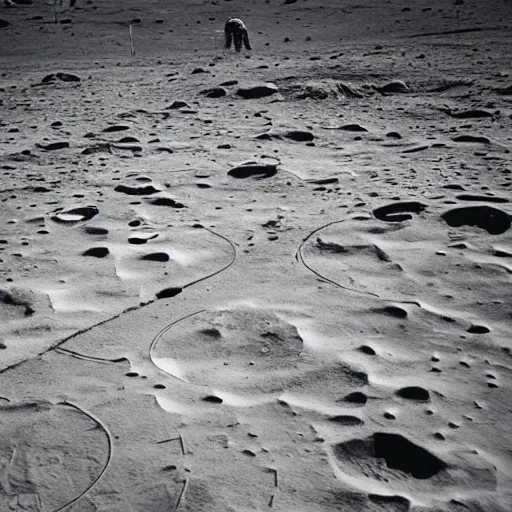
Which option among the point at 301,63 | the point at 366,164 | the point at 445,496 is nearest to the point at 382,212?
the point at 366,164

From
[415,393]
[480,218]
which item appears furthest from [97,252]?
[480,218]

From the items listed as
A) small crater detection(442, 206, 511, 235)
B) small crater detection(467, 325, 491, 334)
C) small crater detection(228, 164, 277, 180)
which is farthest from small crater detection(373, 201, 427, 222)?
small crater detection(467, 325, 491, 334)

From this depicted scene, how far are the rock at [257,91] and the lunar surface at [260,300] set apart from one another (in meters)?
0.03

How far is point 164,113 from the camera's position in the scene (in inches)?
193

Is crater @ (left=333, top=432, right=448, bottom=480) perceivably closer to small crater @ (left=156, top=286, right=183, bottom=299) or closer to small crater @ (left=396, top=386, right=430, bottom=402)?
small crater @ (left=396, top=386, right=430, bottom=402)

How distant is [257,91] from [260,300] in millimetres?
3224

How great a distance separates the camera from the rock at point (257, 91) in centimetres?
526

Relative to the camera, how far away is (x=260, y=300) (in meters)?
2.40

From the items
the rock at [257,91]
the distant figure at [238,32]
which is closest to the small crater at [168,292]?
the rock at [257,91]

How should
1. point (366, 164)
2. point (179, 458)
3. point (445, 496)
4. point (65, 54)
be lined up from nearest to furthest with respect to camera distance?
point (445, 496)
point (179, 458)
point (366, 164)
point (65, 54)

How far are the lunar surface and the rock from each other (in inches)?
1.1

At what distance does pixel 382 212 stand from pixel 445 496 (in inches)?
66.6

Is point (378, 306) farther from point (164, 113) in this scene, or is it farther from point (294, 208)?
point (164, 113)

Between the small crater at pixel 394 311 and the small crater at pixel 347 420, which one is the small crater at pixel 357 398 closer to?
the small crater at pixel 347 420
